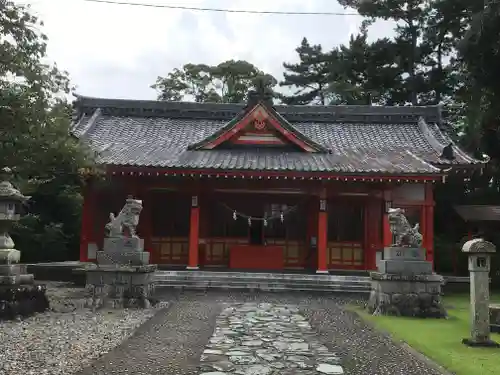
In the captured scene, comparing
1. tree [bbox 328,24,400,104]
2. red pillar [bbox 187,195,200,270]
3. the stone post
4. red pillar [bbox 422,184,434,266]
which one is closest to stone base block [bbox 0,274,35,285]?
red pillar [bbox 187,195,200,270]

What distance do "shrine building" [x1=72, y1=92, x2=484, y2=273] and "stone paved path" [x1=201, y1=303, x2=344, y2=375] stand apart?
6.85 metres

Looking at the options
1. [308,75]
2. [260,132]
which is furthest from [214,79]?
[260,132]

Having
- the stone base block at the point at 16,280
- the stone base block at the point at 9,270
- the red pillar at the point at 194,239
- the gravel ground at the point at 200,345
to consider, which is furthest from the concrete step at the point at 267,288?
the stone base block at the point at 9,270

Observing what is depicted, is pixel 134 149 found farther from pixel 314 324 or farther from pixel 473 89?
pixel 473 89

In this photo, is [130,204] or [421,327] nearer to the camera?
[421,327]

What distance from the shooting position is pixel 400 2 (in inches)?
1448

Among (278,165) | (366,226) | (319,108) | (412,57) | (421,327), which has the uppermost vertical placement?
(412,57)

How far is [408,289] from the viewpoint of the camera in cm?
1140

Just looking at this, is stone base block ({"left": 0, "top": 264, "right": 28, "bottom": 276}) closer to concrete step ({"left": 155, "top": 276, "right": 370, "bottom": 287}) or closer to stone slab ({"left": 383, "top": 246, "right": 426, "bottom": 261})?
concrete step ({"left": 155, "top": 276, "right": 370, "bottom": 287})

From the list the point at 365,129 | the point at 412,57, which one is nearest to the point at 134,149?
the point at 365,129

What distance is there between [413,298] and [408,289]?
0.22 metres

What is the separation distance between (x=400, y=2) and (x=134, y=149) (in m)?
26.9

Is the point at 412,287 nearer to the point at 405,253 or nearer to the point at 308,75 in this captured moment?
the point at 405,253

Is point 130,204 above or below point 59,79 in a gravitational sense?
below
